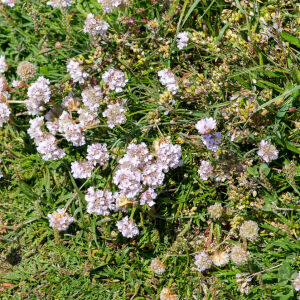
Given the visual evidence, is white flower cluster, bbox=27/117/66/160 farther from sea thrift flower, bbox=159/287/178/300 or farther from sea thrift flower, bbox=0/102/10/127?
sea thrift flower, bbox=159/287/178/300

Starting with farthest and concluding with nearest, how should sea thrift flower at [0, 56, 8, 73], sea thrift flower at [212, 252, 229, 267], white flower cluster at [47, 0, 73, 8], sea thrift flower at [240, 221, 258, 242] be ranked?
sea thrift flower at [0, 56, 8, 73] < white flower cluster at [47, 0, 73, 8] < sea thrift flower at [212, 252, 229, 267] < sea thrift flower at [240, 221, 258, 242]

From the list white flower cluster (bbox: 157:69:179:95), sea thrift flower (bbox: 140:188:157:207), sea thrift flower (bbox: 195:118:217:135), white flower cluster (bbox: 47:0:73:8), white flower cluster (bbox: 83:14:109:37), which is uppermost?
white flower cluster (bbox: 47:0:73:8)

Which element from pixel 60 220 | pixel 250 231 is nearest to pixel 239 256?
pixel 250 231

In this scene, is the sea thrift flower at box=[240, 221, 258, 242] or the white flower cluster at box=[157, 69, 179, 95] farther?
the white flower cluster at box=[157, 69, 179, 95]

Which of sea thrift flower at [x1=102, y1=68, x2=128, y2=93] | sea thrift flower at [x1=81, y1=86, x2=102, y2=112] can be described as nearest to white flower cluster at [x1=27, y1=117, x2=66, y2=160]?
sea thrift flower at [x1=81, y1=86, x2=102, y2=112]

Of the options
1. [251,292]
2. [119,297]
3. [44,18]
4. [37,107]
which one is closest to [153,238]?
[119,297]

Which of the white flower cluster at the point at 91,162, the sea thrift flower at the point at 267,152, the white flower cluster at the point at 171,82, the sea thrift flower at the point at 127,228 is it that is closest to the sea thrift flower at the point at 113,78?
the white flower cluster at the point at 171,82

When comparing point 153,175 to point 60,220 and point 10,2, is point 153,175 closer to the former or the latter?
point 60,220
